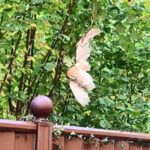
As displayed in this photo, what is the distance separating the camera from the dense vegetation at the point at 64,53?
2.52 m

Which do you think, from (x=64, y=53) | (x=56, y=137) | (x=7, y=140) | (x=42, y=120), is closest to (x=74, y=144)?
(x=56, y=137)

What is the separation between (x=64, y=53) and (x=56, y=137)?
910mm

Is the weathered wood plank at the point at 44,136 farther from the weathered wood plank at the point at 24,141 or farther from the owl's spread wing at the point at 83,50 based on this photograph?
the owl's spread wing at the point at 83,50

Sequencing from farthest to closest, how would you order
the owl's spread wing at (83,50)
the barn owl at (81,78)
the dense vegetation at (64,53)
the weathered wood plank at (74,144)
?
the dense vegetation at (64,53)
the owl's spread wing at (83,50)
the barn owl at (81,78)
the weathered wood plank at (74,144)

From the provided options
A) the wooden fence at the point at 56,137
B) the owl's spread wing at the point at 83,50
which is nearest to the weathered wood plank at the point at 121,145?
the wooden fence at the point at 56,137

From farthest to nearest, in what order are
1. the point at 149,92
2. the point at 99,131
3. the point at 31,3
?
the point at 149,92 < the point at 31,3 < the point at 99,131

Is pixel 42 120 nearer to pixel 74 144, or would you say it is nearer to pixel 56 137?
pixel 56 137

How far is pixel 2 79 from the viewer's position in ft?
8.52

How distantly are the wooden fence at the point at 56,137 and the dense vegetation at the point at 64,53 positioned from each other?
477 mm

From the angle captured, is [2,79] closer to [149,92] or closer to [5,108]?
[5,108]

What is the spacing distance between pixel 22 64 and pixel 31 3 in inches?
15.7

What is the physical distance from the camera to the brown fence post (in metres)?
1.72

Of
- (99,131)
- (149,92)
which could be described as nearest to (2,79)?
(99,131)

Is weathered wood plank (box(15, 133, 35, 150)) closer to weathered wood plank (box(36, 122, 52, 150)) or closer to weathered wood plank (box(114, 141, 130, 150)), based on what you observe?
weathered wood plank (box(36, 122, 52, 150))
